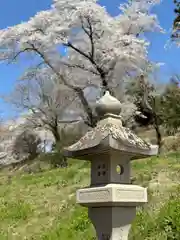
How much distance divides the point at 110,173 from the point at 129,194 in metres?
0.41

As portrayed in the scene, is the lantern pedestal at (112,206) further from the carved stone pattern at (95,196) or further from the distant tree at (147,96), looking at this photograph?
the distant tree at (147,96)

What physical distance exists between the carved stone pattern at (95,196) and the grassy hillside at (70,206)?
3.25 metres

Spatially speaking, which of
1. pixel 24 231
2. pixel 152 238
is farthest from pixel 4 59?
pixel 152 238

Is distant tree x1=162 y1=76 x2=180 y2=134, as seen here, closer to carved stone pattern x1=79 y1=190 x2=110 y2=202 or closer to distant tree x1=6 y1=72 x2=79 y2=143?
distant tree x1=6 y1=72 x2=79 y2=143

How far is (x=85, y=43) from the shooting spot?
23.2 metres

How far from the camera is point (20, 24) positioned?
22.8 m

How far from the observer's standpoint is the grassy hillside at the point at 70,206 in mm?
9438

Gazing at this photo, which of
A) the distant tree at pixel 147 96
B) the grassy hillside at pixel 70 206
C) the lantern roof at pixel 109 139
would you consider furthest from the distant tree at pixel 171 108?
the lantern roof at pixel 109 139

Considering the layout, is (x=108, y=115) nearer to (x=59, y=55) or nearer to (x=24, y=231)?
(x=24, y=231)

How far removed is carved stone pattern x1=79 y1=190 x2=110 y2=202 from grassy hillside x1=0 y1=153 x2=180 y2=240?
325cm

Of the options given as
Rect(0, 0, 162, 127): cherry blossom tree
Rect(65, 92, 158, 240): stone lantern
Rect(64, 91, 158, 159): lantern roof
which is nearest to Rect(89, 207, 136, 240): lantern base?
Rect(65, 92, 158, 240): stone lantern

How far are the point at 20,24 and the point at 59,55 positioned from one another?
2.72 metres

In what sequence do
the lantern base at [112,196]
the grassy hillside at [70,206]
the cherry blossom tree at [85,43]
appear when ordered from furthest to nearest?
the cherry blossom tree at [85,43], the grassy hillside at [70,206], the lantern base at [112,196]

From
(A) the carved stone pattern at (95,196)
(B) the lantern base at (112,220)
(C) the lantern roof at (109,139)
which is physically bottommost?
(B) the lantern base at (112,220)
